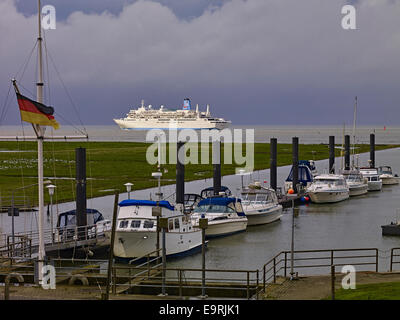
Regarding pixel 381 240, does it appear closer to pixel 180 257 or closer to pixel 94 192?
pixel 180 257

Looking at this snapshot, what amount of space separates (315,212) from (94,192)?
2299cm

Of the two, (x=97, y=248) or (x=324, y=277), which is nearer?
(x=324, y=277)

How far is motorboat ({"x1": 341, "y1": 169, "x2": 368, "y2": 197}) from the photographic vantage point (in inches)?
3024

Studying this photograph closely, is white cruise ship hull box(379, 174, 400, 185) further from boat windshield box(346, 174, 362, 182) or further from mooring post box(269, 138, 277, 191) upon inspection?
mooring post box(269, 138, 277, 191)

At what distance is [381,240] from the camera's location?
44594 mm

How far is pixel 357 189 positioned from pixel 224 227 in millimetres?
35714

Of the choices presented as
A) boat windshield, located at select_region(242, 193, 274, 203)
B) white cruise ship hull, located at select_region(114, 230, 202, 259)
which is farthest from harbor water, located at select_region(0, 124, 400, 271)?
boat windshield, located at select_region(242, 193, 274, 203)

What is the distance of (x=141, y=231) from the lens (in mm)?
35812

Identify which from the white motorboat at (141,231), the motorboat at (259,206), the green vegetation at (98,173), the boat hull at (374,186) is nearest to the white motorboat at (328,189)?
the boat hull at (374,186)

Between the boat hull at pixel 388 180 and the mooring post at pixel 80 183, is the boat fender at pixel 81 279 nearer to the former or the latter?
the mooring post at pixel 80 183

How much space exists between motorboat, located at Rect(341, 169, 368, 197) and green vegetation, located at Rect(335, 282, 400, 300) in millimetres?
54075

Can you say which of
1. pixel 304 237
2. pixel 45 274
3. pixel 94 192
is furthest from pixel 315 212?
pixel 45 274

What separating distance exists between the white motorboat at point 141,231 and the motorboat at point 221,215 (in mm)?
6639

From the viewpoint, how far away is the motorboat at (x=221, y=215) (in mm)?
45250
